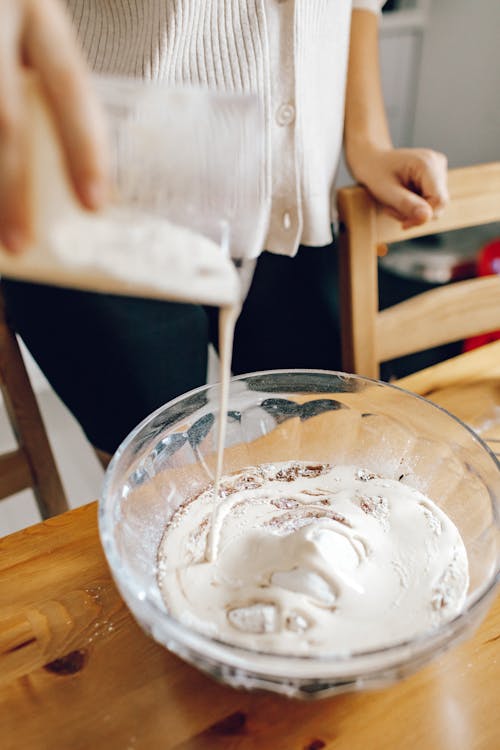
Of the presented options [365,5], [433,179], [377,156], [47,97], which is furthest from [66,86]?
[365,5]

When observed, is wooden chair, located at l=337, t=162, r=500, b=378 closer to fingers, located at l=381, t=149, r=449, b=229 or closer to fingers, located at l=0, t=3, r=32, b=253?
fingers, located at l=381, t=149, r=449, b=229

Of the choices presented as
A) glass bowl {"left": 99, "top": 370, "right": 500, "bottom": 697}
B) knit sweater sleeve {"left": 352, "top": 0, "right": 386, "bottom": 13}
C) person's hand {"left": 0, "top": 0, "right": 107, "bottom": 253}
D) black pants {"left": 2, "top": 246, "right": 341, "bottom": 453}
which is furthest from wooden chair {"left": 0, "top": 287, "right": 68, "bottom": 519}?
knit sweater sleeve {"left": 352, "top": 0, "right": 386, "bottom": 13}

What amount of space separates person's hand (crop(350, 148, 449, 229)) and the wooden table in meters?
0.55

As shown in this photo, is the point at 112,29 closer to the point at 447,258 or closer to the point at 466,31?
the point at 447,258

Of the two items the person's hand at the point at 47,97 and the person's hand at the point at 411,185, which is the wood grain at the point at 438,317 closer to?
the person's hand at the point at 411,185

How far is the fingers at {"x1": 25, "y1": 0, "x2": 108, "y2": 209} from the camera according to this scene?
1.09 feet

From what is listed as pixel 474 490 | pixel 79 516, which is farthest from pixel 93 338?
pixel 474 490

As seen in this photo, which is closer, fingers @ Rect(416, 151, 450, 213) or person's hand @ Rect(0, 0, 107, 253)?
person's hand @ Rect(0, 0, 107, 253)

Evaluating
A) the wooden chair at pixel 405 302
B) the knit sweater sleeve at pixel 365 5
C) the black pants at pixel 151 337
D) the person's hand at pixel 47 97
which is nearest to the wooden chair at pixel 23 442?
the black pants at pixel 151 337

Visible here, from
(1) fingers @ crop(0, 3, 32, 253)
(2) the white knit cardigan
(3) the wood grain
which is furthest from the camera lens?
(3) the wood grain

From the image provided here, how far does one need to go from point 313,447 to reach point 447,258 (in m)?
1.45

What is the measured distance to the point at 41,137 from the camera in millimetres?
345

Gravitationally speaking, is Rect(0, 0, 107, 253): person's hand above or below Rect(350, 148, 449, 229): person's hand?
above

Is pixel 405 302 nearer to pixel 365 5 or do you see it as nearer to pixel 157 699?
pixel 365 5
